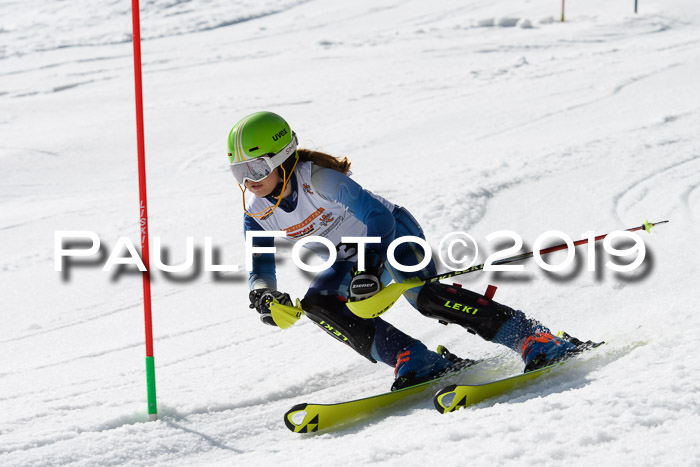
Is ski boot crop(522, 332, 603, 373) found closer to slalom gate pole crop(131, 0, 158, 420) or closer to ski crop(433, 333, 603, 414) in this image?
ski crop(433, 333, 603, 414)

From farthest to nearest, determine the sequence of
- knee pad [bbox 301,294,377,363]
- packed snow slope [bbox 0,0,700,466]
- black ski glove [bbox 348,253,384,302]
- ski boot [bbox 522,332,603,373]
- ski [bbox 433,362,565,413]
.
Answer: knee pad [bbox 301,294,377,363] → ski boot [bbox 522,332,603,373] → black ski glove [bbox 348,253,384,302] → ski [bbox 433,362,565,413] → packed snow slope [bbox 0,0,700,466]

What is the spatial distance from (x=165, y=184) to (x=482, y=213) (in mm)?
4065

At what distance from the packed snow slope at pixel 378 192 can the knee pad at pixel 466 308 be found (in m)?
0.35

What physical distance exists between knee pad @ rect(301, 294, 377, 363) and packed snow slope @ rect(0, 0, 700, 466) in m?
0.32

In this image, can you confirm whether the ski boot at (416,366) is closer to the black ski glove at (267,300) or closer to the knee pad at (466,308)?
the knee pad at (466,308)

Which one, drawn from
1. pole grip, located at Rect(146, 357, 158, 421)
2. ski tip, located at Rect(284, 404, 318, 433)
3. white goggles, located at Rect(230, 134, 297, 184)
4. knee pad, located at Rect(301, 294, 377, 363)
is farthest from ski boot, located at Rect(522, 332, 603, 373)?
pole grip, located at Rect(146, 357, 158, 421)

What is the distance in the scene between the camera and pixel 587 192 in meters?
6.60

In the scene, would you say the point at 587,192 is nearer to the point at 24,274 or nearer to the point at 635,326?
the point at 635,326

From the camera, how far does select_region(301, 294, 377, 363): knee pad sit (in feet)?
11.9

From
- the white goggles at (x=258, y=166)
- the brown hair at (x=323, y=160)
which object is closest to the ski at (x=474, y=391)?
the brown hair at (x=323, y=160)

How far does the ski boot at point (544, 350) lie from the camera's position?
3.42m

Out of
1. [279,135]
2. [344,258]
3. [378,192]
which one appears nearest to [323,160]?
[279,135]

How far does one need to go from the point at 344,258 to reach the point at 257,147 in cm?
78

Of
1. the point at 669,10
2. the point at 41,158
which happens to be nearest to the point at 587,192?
the point at 41,158
